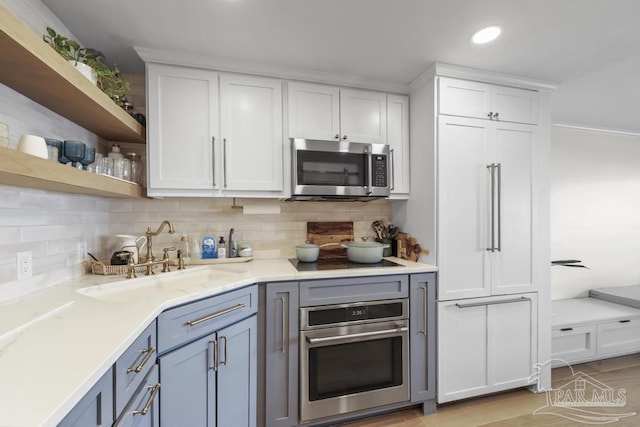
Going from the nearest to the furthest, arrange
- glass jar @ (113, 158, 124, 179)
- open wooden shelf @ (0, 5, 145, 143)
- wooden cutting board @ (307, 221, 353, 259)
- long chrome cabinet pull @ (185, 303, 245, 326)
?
1. open wooden shelf @ (0, 5, 145, 143)
2. long chrome cabinet pull @ (185, 303, 245, 326)
3. glass jar @ (113, 158, 124, 179)
4. wooden cutting board @ (307, 221, 353, 259)

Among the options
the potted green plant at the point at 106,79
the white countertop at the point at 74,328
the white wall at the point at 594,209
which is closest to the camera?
the white countertop at the point at 74,328

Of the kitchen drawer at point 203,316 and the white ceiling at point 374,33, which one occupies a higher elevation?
the white ceiling at point 374,33

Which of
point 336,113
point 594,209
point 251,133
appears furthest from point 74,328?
point 594,209

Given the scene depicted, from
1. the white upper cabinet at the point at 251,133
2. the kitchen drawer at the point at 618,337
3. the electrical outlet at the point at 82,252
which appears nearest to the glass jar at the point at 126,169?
the electrical outlet at the point at 82,252

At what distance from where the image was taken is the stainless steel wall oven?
1688 millimetres

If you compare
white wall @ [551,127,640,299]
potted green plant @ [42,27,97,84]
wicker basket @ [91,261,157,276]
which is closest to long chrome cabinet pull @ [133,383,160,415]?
wicker basket @ [91,261,157,276]

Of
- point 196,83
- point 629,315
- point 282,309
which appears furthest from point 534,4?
point 629,315

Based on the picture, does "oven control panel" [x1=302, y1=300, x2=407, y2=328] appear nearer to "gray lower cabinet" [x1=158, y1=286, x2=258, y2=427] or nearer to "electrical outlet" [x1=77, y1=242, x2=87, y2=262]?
"gray lower cabinet" [x1=158, y1=286, x2=258, y2=427]

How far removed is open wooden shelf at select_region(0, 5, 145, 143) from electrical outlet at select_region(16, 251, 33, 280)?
0.69 metres

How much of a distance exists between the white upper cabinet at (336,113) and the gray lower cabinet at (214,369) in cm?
117

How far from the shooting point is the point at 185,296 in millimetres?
1265

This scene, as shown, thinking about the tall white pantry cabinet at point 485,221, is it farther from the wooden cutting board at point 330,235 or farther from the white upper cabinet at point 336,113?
the wooden cutting board at point 330,235

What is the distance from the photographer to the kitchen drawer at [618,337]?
2.59 meters

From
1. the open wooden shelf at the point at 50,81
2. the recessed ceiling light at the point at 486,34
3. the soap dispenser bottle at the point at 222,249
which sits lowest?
the soap dispenser bottle at the point at 222,249
